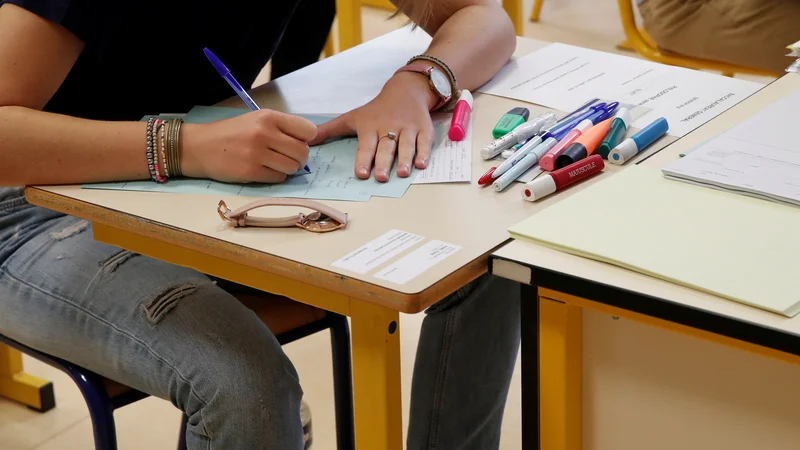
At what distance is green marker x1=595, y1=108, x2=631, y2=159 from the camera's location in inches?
40.8

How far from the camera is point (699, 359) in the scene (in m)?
0.78

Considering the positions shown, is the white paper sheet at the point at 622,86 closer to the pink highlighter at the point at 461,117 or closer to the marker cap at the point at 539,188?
the pink highlighter at the point at 461,117

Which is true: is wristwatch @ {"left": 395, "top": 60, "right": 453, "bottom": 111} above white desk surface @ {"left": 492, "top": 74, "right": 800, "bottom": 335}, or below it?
above

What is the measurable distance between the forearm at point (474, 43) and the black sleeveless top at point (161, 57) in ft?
0.77

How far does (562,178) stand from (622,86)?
34 cm

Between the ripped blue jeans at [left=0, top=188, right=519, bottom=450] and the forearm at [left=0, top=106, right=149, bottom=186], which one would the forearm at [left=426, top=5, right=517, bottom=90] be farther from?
the forearm at [left=0, top=106, right=149, bottom=186]

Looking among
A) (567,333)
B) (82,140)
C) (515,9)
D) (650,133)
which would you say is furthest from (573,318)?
(515,9)

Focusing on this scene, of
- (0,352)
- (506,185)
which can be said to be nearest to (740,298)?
(506,185)

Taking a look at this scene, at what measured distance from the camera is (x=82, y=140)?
1010mm

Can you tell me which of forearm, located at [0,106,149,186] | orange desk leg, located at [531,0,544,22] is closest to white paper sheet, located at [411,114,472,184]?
forearm, located at [0,106,149,186]

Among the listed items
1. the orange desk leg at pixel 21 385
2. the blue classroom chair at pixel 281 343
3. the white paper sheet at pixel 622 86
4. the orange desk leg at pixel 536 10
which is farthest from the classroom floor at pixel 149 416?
the orange desk leg at pixel 536 10

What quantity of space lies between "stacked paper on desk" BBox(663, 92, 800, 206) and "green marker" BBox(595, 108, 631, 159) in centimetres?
10

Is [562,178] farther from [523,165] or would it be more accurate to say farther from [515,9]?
[515,9]

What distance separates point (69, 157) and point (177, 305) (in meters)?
0.20
